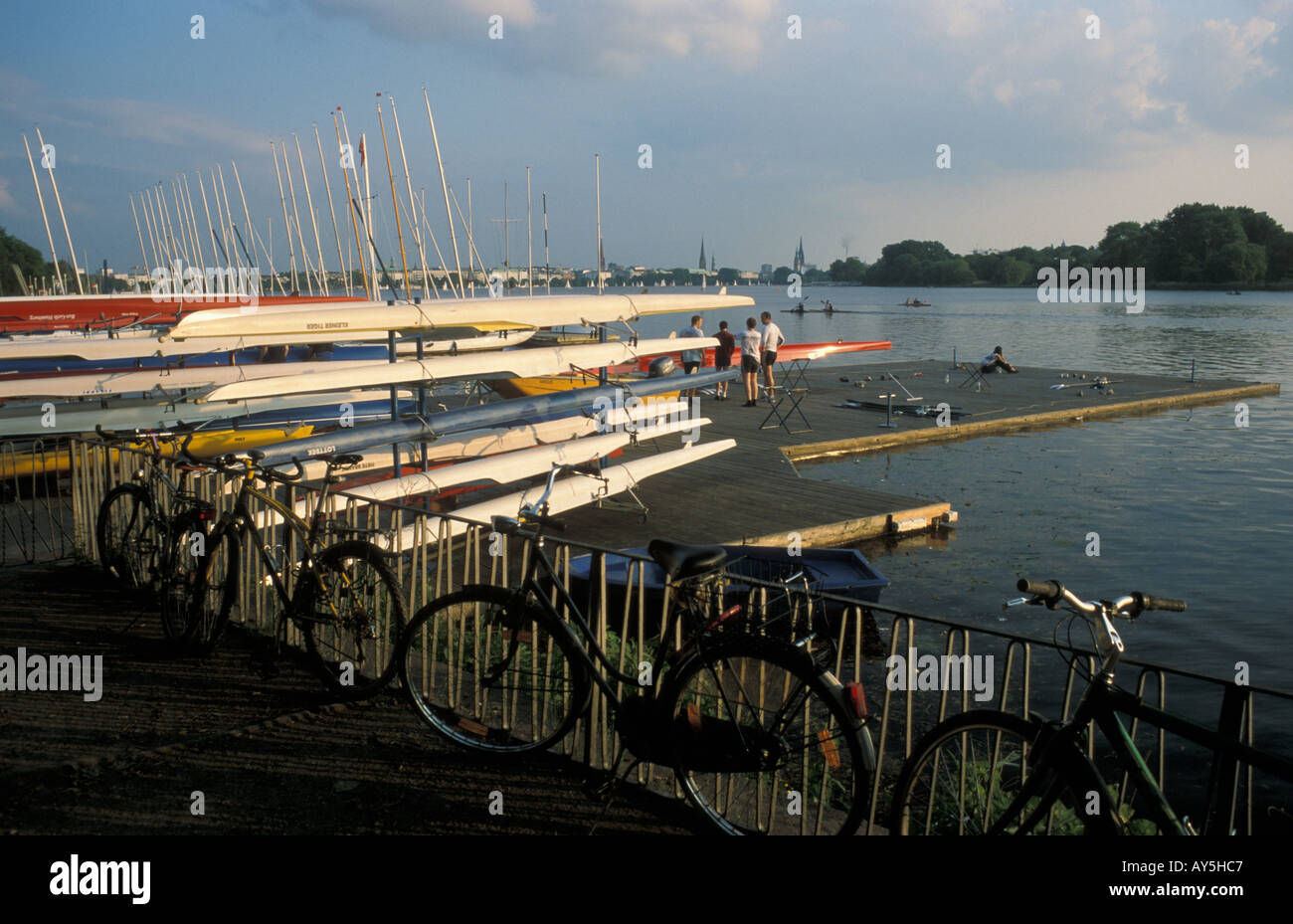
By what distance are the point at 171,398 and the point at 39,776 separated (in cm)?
1253

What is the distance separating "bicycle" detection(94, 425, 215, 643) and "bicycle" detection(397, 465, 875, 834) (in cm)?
218

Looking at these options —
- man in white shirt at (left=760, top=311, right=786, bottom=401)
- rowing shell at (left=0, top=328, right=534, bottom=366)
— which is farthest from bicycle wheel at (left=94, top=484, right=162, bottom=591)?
man in white shirt at (left=760, top=311, right=786, bottom=401)

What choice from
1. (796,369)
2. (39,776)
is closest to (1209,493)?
(796,369)

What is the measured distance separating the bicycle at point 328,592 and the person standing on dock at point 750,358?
2067 centimetres

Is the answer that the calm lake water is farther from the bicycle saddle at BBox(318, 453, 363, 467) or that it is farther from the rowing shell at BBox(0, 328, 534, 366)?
the bicycle saddle at BBox(318, 453, 363, 467)

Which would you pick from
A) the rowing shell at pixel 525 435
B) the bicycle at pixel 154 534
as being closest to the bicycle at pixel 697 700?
the bicycle at pixel 154 534

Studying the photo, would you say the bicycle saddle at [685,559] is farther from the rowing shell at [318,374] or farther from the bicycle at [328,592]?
the rowing shell at [318,374]

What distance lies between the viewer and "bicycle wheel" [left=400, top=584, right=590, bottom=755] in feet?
15.7

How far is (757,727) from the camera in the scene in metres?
4.09

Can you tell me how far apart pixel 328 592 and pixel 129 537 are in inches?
119

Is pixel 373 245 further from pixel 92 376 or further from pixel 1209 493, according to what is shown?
pixel 1209 493

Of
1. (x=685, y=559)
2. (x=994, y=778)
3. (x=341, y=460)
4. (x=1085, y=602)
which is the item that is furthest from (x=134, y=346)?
(x=1085, y=602)

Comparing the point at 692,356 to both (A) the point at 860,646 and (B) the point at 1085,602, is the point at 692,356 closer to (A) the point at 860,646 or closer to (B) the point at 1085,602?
(A) the point at 860,646

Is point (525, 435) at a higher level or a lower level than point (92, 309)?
lower
